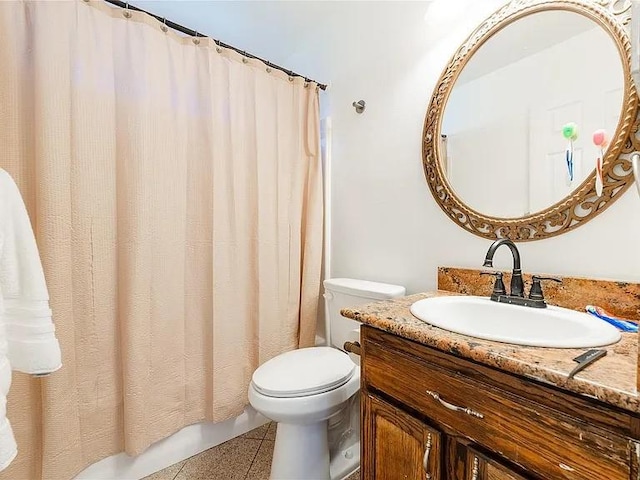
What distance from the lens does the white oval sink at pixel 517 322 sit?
644 millimetres

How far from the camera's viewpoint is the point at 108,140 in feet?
3.88

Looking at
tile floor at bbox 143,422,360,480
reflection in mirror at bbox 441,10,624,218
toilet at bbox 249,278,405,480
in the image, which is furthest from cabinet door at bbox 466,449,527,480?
tile floor at bbox 143,422,360,480

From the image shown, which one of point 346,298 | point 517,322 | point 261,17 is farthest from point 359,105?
point 517,322

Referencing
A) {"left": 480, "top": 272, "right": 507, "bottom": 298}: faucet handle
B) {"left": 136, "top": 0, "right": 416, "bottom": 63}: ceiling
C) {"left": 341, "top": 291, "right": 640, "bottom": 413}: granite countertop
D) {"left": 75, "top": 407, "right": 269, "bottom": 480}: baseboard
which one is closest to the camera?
{"left": 341, "top": 291, "right": 640, "bottom": 413}: granite countertop

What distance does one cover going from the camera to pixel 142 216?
4.09 feet

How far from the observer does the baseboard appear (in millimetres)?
1263

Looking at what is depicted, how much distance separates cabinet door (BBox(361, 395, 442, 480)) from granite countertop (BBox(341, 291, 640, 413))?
0.23 meters

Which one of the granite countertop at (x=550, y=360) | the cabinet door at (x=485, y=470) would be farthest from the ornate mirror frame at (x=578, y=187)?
the cabinet door at (x=485, y=470)

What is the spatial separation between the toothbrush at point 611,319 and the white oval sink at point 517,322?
36mm

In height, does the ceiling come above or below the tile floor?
above

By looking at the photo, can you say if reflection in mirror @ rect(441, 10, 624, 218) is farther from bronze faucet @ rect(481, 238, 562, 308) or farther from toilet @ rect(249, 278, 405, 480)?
toilet @ rect(249, 278, 405, 480)

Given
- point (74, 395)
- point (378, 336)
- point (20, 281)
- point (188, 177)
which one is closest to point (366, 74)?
point (188, 177)

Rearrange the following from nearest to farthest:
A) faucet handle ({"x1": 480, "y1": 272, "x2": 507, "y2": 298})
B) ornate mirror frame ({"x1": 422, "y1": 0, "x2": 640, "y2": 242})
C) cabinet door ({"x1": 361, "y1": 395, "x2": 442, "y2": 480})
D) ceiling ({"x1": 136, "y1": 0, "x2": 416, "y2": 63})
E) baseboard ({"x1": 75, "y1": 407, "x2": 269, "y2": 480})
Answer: cabinet door ({"x1": 361, "y1": 395, "x2": 442, "y2": 480})
ornate mirror frame ({"x1": 422, "y1": 0, "x2": 640, "y2": 242})
faucet handle ({"x1": 480, "y1": 272, "x2": 507, "y2": 298})
baseboard ({"x1": 75, "y1": 407, "x2": 269, "y2": 480})
ceiling ({"x1": 136, "y1": 0, "x2": 416, "y2": 63})

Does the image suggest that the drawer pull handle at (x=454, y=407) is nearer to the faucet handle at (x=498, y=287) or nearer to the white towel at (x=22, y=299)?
the faucet handle at (x=498, y=287)
